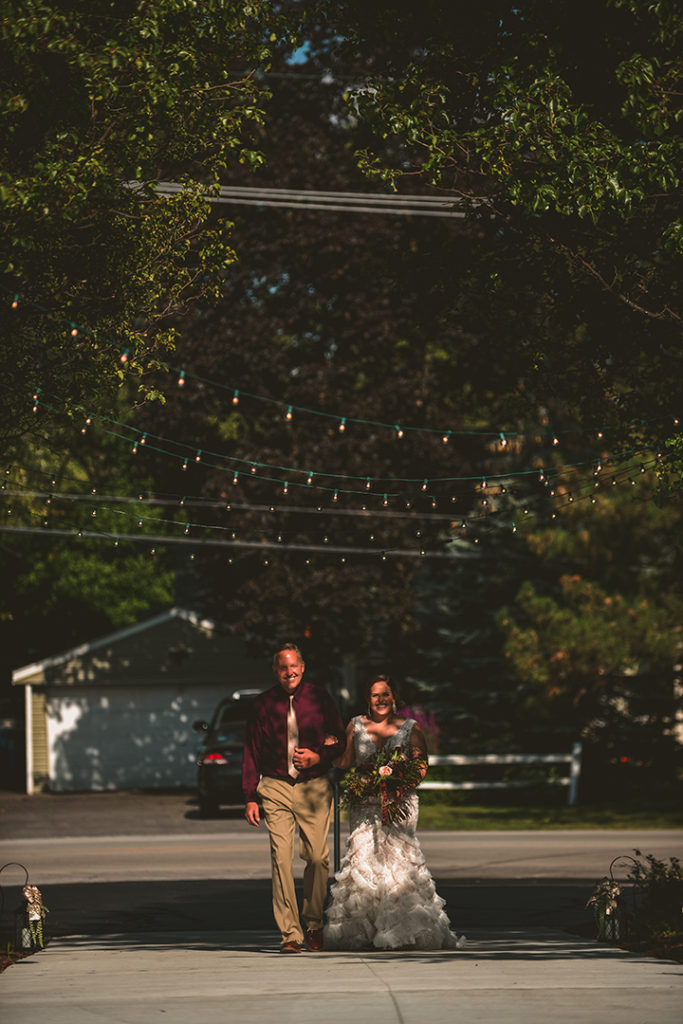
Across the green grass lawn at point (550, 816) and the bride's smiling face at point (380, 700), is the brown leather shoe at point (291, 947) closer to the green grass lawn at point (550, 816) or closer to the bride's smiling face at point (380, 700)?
the bride's smiling face at point (380, 700)

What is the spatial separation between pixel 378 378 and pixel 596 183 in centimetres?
2113

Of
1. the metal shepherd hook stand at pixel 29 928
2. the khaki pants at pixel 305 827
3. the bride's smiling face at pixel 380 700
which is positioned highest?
the bride's smiling face at pixel 380 700

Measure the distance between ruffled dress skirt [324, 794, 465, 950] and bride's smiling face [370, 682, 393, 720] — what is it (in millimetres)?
608

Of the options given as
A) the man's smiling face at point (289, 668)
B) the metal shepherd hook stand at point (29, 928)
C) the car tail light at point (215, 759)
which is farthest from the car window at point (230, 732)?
the man's smiling face at point (289, 668)

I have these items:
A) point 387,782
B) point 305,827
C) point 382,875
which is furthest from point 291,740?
point 382,875

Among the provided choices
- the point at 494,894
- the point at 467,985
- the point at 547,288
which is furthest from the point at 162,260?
the point at 494,894

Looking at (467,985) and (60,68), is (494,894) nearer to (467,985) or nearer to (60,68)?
(467,985)

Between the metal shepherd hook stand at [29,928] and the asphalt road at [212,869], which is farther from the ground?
the metal shepherd hook stand at [29,928]

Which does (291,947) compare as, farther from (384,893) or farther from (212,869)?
(212,869)

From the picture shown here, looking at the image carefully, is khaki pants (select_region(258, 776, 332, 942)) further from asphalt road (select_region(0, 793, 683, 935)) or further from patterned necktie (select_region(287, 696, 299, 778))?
asphalt road (select_region(0, 793, 683, 935))

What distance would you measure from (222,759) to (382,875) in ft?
53.4

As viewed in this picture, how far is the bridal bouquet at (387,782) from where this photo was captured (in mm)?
10672

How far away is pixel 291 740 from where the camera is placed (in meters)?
10.5

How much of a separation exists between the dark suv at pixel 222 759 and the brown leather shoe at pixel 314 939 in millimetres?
15979
